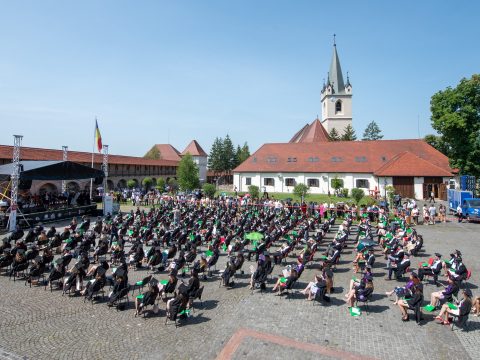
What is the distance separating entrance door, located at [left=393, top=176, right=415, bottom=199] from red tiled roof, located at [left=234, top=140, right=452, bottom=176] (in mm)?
4110

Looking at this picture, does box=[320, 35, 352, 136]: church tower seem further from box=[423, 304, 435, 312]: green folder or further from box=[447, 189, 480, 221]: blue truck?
box=[423, 304, 435, 312]: green folder

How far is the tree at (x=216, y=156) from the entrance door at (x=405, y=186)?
5870cm

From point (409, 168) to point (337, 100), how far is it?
3913 cm

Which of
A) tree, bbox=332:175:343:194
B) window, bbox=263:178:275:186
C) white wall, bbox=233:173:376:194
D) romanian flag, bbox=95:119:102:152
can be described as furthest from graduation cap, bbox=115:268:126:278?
window, bbox=263:178:275:186

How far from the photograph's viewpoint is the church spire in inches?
3031

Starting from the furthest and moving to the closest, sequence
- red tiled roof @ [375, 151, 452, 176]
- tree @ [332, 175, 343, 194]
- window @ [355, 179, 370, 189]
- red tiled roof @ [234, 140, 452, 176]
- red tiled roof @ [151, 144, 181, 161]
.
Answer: red tiled roof @ [151, 144, 181, 161] < red tiled roof @ [234, 140, 452, 176] < window @ [355, 179, 370, 189] < tree @ [332, 175, 343, 194] < red tiled roof @ [375, 151, 452, 176]

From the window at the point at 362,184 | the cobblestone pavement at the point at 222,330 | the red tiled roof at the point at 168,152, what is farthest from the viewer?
the red tiled roof at the point at 168,152

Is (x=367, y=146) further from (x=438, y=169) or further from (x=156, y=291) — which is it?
(x=156, y=291)

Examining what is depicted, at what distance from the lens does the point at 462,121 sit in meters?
33.4

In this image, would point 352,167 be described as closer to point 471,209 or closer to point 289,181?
point 289,181

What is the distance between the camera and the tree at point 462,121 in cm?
3375

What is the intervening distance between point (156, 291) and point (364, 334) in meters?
6.15

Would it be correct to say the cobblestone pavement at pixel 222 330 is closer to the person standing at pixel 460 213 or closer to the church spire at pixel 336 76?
the person standing at pixel 460 213

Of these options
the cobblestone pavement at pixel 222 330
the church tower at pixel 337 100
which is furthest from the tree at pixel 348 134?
the cobblestone pavement at pixel 222 330
